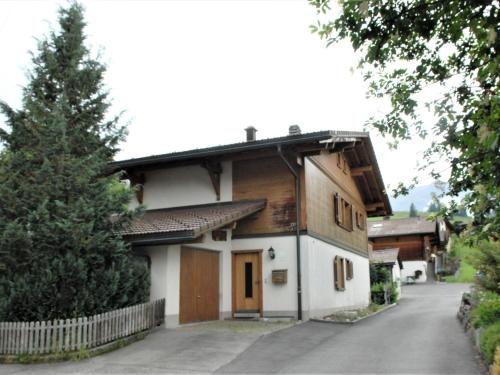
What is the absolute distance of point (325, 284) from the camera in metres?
16.9

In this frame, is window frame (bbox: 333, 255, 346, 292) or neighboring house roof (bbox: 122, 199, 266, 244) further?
window frame (bbox: 333, 255, 346, 292)

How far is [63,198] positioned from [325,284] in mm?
9376

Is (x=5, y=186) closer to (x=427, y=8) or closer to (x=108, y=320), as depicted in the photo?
(x=108, y=320)

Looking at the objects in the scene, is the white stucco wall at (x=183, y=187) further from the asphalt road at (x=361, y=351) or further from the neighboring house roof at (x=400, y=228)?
the neighboring house roof at (x=400, y=228)

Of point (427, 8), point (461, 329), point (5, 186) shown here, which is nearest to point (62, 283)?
point (5, 186)

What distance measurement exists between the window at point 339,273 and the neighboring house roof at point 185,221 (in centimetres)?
438

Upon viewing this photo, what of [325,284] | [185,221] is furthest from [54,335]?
[325,284]

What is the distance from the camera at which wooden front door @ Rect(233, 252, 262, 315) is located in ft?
51.2

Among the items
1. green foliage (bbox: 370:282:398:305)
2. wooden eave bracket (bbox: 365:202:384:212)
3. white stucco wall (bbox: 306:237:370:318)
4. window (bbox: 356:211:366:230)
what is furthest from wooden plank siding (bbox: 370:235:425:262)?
white stucco wall (bbox: 306:237:370:318)

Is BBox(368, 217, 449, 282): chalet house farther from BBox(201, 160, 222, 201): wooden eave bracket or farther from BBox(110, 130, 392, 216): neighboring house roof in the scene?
BBox(201, 160, 222, 201): wooden eave bracket

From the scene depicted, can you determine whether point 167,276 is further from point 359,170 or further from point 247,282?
point 359,170

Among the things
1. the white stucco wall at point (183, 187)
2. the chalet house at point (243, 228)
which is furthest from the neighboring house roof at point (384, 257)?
the white stucco wall at point (183, 187)

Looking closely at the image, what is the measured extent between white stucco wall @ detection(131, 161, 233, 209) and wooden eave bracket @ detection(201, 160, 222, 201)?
0.14 meters

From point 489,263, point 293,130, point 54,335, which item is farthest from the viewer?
point 293,130
